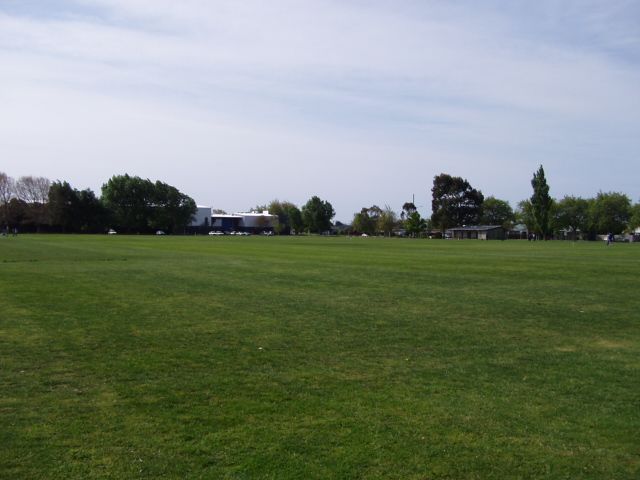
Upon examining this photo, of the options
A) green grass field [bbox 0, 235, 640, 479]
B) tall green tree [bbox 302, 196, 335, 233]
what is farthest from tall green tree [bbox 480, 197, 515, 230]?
green grass field [bbox 0, 235, 640, 479]

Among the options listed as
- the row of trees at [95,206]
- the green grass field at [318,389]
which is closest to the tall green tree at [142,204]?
the row of trees at [95,206]

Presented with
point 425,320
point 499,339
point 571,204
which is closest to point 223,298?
point 425,320

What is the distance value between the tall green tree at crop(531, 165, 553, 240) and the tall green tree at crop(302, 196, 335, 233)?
76.5 m

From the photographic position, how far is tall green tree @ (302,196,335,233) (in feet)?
619

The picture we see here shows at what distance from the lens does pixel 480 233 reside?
480ft

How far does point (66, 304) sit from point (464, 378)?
11.8m

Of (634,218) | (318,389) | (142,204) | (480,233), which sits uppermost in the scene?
(142,204)

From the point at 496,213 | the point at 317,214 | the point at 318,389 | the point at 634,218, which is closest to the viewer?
the point at 318,389

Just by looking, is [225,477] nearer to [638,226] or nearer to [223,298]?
[223,298]

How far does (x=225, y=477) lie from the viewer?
525 cm

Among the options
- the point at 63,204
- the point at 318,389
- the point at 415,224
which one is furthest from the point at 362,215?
the point at 318,389

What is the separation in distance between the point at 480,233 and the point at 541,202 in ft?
76.0

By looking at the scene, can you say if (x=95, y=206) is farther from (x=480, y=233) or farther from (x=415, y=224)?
(x=480, y=233)

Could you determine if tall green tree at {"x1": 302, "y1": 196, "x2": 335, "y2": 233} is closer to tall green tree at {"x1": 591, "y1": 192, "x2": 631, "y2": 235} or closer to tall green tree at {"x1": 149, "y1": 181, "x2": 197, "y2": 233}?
tall green tree at {"x1": 149, "y1": 181, "x2": 197, "y2": 233}
